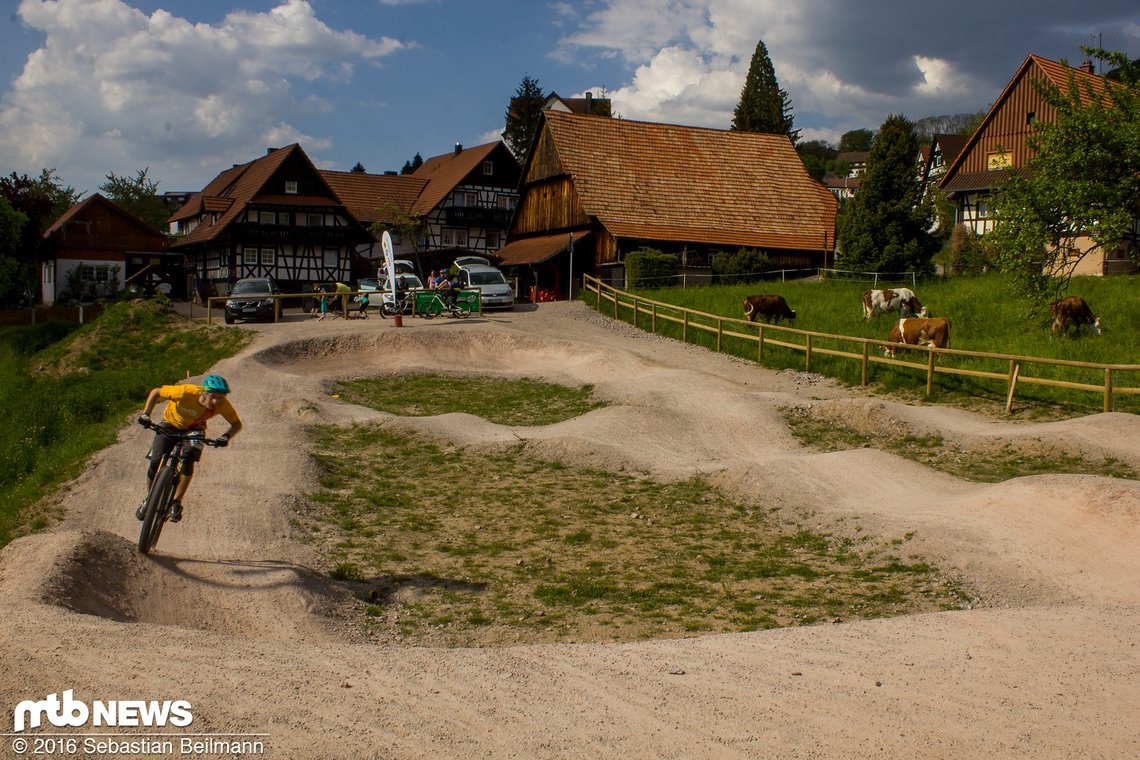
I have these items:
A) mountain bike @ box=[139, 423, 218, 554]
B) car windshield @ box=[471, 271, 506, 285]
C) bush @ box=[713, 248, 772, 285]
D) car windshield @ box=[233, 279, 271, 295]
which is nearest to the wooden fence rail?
car windshield @ box=[471, 271, 506, 285]

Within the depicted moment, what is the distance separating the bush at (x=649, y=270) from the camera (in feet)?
137

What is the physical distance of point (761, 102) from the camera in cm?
8406

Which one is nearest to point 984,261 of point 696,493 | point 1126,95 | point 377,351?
point 1126,95

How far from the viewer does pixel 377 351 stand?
30188 mm

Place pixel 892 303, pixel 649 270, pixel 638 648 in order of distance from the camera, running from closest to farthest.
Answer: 1. pixel 638 648
2. pixel 892 303
3. pixel 649 270

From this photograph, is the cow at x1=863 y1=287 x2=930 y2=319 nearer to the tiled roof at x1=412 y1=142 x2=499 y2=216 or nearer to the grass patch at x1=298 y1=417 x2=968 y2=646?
the grass patch at x1=298 y1=417 x2=968 y2=646

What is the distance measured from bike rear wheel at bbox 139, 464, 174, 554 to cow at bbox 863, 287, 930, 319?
24.6 meters

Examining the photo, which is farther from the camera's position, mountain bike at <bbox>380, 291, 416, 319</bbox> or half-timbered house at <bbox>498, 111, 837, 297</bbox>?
half-timbered house at <bbox>498, 111, 837, 297</bbox>

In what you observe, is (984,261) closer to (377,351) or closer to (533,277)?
(533,277)

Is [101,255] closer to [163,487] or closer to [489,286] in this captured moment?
[489,286]

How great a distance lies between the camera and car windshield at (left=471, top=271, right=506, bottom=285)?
1527 inches

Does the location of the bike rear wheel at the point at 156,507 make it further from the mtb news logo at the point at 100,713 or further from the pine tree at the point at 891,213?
the pine tree at the point at 891,213

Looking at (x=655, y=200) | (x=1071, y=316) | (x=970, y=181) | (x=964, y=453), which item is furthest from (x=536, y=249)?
(x=964, y=453)

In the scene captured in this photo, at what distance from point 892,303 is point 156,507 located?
25285 millimetres
